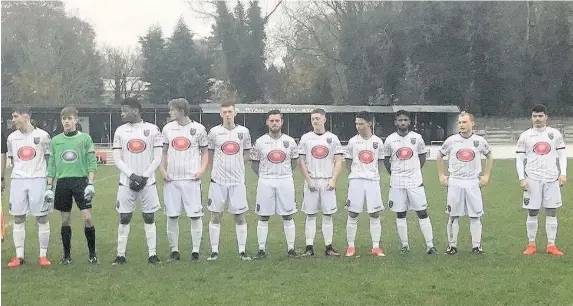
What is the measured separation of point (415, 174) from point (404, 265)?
1416mm

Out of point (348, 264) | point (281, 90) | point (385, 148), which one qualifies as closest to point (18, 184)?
point (348, 264)

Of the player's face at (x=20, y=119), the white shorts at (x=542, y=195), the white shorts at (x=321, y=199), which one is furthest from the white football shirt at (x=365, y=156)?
the player's face at (x=20, y=119)

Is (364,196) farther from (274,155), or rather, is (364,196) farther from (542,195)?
(542,195)

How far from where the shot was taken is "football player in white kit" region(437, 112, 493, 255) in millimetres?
8789

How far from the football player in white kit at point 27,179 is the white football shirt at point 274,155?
9.47 feet

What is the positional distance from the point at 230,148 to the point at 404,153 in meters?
2.51

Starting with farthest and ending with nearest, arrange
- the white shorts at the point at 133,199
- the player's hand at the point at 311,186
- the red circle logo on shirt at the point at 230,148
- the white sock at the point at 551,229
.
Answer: the white sock at the point at 551,229 < the player's hand at the point at 311,186 < the red circle logo on shirt at the point at 230,148 < the white shorts at the point at 133,199

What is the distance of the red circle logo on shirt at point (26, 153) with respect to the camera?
8.37 m

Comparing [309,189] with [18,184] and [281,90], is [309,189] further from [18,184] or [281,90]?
[281,90]

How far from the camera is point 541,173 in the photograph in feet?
29.4

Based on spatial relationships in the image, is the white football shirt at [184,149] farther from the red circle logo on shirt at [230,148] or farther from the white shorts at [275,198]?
the white shorts at [275,198]

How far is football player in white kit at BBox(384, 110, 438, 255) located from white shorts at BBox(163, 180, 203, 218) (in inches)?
110

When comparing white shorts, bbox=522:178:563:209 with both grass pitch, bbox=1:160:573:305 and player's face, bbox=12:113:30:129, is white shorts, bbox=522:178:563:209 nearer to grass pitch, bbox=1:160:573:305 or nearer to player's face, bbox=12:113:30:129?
grass pitch, bbox=1:160:573:305

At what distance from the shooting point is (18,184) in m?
8.31
